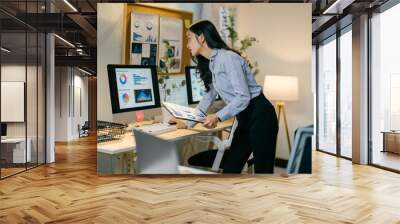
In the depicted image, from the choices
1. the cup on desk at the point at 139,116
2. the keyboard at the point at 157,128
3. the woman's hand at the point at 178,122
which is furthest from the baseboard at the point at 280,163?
the cup on desk at the point at 139,116

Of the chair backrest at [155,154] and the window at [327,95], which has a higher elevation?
the window at [327,95]

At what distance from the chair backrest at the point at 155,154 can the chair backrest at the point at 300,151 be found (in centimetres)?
177

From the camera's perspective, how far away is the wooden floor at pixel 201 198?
4129 millimetres

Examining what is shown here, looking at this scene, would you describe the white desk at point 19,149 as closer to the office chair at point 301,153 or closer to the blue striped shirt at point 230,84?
the blue striped shirt at point 230,84

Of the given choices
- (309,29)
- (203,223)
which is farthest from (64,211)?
(309,29)

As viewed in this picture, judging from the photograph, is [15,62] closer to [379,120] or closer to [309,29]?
[309,29]

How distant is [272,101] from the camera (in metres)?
6.32

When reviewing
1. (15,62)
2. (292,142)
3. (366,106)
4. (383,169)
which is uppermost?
(15,62)

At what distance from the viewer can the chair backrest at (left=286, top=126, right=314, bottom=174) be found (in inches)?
251

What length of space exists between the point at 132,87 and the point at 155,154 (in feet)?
3.53

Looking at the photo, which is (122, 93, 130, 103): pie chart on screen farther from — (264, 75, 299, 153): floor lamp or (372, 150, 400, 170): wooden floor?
(372, 150, 400, 170): wooden floor

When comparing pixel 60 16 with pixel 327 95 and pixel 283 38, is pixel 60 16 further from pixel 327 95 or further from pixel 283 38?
pixel 327 95

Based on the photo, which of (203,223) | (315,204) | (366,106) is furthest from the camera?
(366,106)

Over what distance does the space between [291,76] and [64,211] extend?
3.84 meters
